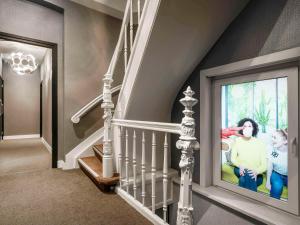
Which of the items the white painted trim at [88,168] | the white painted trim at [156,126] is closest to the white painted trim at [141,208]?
the white painted trim at [88,168]

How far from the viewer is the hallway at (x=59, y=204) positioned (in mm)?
1558

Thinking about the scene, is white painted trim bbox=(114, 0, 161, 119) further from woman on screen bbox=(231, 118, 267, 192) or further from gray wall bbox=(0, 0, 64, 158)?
gray wall bbox=(0, 0, 64, 158)

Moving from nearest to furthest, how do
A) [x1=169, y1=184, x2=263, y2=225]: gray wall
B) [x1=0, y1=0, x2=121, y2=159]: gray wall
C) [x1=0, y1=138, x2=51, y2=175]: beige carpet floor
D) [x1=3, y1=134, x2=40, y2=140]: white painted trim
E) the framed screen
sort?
the framed screen, [x1=169, y1=184, x2=263, y2=225]: gray wall, [x1=0, y1=0, x2=121, y2=159]: gray wall, [x1=0, y1=138, x2=51, y2=175]: beige carpet floor, [x1=3, y1=134, x2=40, y2=140]: white painted trim

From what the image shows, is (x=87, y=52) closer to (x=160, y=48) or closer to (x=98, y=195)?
(x=160, y=48)

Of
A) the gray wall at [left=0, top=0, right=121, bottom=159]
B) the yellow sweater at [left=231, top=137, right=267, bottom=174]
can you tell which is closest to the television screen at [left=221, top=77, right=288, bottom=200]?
the yellow sweater at [left=231, top=137, right=267, bottom=174]

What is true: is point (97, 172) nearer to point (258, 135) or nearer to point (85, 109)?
point (85, 109)

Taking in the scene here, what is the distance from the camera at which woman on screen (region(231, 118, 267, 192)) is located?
1.82 meters

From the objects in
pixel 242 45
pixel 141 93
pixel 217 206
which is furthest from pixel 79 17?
pixel 217 206

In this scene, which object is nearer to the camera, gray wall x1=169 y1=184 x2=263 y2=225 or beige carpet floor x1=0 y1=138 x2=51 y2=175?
gray wall x1=169 y1=184 x2=263 y2=225

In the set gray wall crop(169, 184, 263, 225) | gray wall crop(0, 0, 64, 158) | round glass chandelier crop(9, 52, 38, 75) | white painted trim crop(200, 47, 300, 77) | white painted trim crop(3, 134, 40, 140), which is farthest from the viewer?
white painted trim crop(3, 134, 40, 140)

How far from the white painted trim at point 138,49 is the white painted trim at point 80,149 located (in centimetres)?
109

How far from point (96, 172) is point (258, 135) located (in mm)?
1818

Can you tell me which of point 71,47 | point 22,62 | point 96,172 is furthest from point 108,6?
point 22,62

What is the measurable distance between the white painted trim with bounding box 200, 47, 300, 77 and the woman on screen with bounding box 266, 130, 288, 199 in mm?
600
